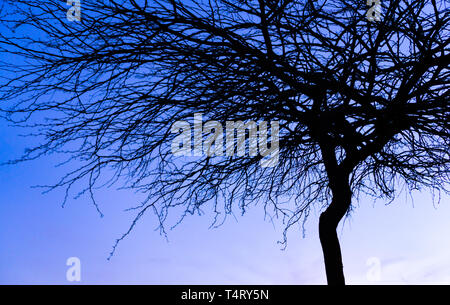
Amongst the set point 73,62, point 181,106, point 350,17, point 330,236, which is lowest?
point 330,236

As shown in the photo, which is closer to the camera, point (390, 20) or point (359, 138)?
point (390, 20)

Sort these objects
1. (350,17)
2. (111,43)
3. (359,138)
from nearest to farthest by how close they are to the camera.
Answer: (111,43) → (350,17) → (359,138)

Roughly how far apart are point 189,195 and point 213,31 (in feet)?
5.71

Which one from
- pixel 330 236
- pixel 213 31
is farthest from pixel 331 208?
pixel 213 31

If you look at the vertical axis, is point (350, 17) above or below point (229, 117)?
above

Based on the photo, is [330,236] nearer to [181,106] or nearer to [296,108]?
[296,108]

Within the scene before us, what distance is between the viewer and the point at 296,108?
15.6ft

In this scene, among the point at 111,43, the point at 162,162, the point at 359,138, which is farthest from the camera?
the point at 359,138

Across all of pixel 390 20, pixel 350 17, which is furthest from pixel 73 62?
pixel 390 20

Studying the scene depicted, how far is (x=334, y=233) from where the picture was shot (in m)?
5.28

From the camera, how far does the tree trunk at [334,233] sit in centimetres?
509

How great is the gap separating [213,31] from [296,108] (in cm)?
124

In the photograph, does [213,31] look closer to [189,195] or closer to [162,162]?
[162,162]

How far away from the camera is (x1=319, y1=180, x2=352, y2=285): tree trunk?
5086 mm
